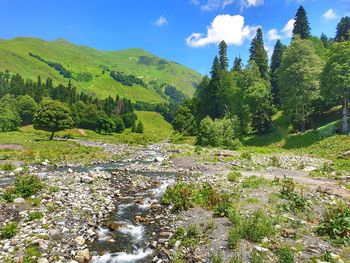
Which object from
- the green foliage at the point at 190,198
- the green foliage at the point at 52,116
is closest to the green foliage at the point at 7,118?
the green foliage at the point at 52,116

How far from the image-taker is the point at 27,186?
2147 cm

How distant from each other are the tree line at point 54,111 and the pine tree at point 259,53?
5149 centimetres

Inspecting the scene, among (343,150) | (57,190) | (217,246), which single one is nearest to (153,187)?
(57,190)

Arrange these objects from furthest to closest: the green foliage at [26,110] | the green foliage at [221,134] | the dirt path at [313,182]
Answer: the green foliage at [26,110]
the green foliage at [221,134]
the dirt path at [313,182]

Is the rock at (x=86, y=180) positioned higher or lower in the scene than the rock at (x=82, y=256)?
higher

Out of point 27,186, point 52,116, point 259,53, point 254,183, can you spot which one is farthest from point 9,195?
point 259,53

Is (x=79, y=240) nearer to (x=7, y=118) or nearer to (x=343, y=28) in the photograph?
(x=7, y=118)

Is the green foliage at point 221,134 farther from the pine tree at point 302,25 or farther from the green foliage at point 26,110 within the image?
the green foliage at point 26,110

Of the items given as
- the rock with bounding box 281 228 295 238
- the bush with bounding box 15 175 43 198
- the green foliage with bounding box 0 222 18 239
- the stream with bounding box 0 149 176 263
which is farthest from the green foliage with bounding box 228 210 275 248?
the bush with bounding box 15 175 43 198

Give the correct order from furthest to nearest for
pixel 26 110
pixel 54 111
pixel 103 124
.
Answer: pixel 26 110 < pixel 103 124 < pixel 54 111

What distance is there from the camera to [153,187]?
27.4m

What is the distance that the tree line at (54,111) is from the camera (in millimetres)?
65938

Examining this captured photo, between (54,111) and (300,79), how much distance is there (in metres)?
50.9

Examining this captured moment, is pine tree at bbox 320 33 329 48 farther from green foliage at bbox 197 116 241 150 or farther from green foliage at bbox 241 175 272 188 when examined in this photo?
green foliage at bbox 241 175 272 188
